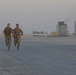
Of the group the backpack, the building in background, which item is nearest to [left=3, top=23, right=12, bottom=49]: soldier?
the backpack

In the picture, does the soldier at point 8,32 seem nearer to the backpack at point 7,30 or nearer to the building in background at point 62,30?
the backpack at point 7,30

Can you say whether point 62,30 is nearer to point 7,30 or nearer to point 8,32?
point 8,32

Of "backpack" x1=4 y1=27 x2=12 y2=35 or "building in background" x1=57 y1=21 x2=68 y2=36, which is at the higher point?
"backpack" x1=4 y1=27 x2=12 y2=35

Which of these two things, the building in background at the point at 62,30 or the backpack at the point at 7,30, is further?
the building in background at the point at 62,30

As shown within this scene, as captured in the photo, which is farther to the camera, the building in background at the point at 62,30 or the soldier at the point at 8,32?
the building in background at the point at 62,30

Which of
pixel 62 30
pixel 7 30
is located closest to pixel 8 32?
pixel 7 30

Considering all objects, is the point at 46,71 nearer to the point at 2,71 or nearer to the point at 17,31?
the point at 2,71

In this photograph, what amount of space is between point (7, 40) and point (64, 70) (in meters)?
17.1

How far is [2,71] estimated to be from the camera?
14609mm

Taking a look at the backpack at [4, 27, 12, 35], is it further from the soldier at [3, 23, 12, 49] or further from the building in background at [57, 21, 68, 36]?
the building in background at [57, 21, 68, 36]

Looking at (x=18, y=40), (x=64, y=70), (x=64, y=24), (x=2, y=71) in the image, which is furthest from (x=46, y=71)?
(x=64, y=24)

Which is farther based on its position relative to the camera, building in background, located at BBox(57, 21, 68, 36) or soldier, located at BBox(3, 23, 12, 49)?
building in background, located at BBox(57, 21, 68, 36)

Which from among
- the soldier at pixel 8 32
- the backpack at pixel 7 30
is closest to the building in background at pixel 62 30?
the soldier at pixel 8 32

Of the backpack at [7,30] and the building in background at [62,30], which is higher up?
the backpack at [7,30]
